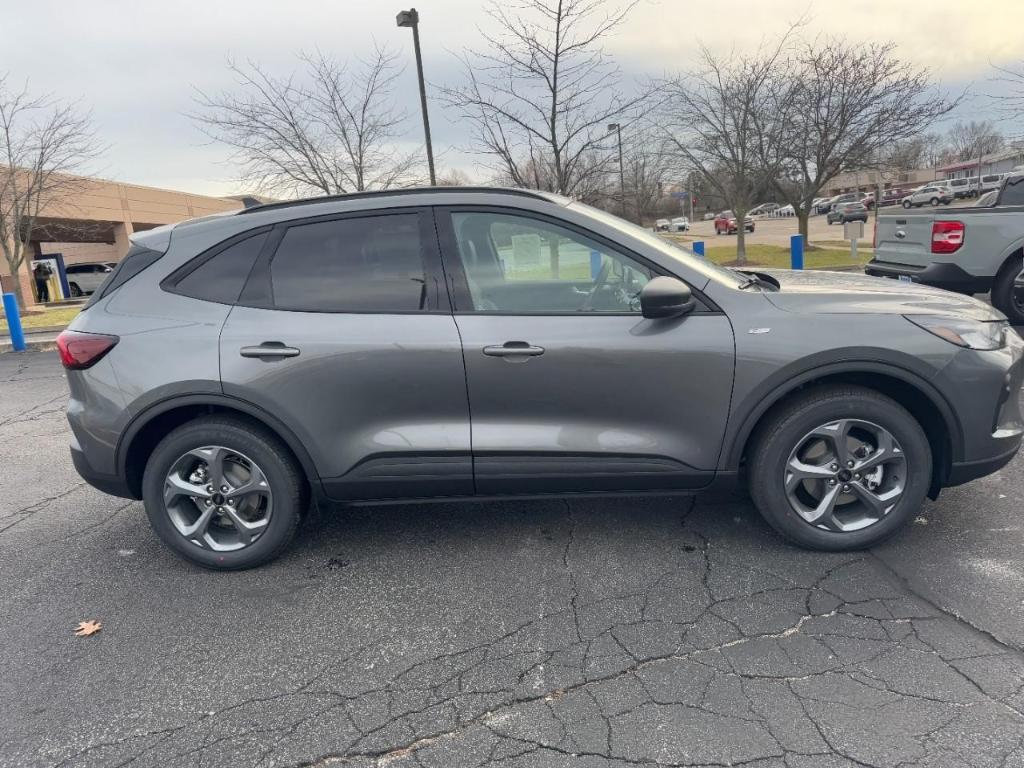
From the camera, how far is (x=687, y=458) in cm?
319

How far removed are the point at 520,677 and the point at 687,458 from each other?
127 cm

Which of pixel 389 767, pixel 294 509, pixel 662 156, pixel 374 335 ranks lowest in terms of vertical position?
pixel 389 767

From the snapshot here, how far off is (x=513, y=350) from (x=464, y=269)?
47cm

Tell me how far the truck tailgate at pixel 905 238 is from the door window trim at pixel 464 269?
6195 millimetres

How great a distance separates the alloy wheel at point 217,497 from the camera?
3.31 metres

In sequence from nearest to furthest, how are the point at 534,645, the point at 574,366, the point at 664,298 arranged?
the point at 534,645
the point at 664,298
the point at 574,366

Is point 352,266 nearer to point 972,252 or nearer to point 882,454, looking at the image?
point 882,454

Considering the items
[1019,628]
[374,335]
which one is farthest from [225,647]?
[1019,628]

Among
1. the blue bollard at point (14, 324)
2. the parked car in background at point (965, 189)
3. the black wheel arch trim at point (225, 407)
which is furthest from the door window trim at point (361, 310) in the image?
the parked car in background at point (965, 189)

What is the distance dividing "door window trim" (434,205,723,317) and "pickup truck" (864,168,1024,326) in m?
5.52

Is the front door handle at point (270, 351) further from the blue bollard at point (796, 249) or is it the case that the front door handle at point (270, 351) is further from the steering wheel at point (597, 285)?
the blue bollard at point (796, 249)

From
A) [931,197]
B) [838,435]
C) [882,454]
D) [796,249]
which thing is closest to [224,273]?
[838,435]

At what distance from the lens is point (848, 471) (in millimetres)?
3143

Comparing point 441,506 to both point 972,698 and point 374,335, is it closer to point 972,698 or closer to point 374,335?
point 374,335
